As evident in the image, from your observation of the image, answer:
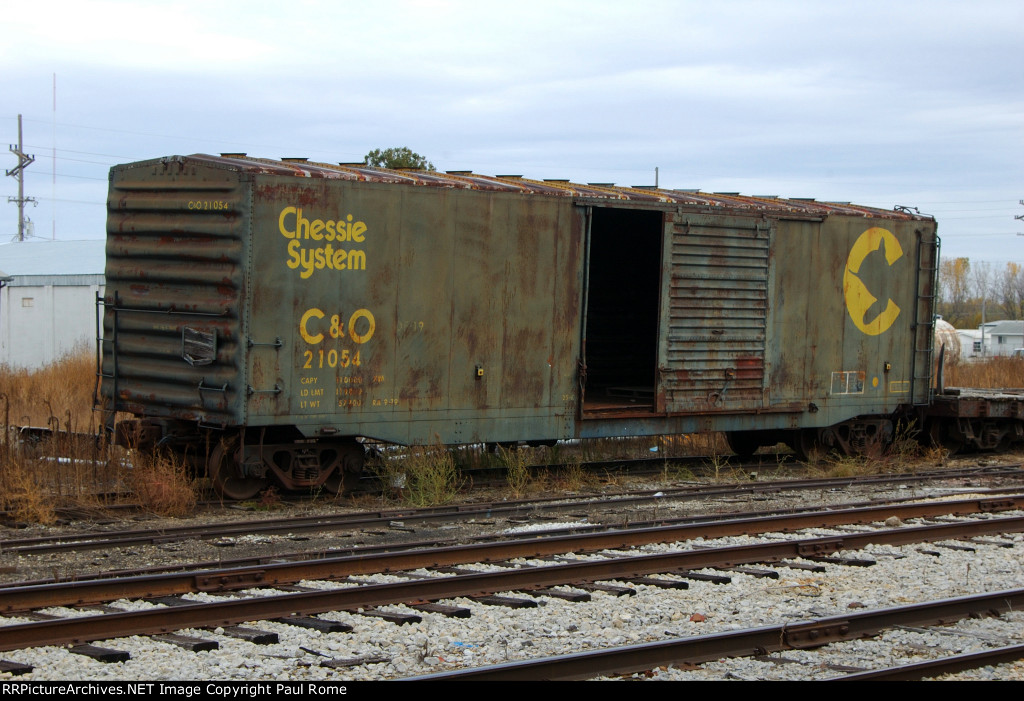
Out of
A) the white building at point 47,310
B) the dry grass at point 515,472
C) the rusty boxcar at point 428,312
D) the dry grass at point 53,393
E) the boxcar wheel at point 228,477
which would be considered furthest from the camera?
the white building at point 47,310

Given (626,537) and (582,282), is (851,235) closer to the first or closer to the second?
(582,282)

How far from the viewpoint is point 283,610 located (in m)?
6.52

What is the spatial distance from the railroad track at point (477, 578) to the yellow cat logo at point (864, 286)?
16.5 ft

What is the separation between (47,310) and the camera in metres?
28.4

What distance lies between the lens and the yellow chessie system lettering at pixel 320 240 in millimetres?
10539

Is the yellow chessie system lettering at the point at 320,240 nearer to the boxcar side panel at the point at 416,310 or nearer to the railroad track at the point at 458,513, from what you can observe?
the boxcar side panel at the point at 416,310

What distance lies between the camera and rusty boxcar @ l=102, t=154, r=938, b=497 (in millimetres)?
10523

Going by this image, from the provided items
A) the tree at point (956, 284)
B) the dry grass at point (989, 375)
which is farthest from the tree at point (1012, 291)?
the dry grass at point (989, 375)

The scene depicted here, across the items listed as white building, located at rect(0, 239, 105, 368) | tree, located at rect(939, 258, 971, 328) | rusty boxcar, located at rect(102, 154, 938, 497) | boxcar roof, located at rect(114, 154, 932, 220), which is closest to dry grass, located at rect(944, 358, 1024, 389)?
boxcar roof, located at rect(114, 154, 932, 220)

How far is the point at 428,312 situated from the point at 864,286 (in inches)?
264

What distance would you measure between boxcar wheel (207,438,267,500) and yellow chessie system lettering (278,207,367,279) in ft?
6.19

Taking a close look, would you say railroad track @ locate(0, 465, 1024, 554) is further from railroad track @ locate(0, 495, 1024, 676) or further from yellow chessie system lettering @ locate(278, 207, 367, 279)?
yellow chessie system lettering @ locate(278, 207, 367, 279)

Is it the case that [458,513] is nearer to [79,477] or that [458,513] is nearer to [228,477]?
[228,477]
